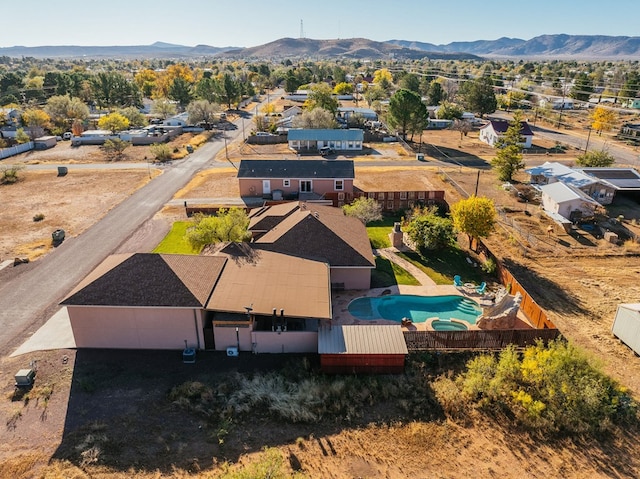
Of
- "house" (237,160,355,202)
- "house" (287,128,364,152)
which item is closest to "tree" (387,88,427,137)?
"house" (287,128,364,152)

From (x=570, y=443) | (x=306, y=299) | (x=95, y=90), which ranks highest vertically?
(x=95, y=90)

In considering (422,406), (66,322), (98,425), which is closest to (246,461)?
(98,425)

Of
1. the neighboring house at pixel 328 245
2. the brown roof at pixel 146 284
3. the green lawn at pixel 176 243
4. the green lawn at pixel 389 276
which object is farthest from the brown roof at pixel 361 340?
the green lawn at pixel 176 243

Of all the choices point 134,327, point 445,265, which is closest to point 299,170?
point 445,265

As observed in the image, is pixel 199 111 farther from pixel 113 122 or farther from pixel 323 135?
pixel 323 135

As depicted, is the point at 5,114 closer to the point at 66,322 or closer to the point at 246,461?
the point at 66,322

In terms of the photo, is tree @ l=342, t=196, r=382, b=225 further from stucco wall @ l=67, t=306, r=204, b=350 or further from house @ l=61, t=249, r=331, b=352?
stucco wall @ l=67, t=306, r=204, b=350
